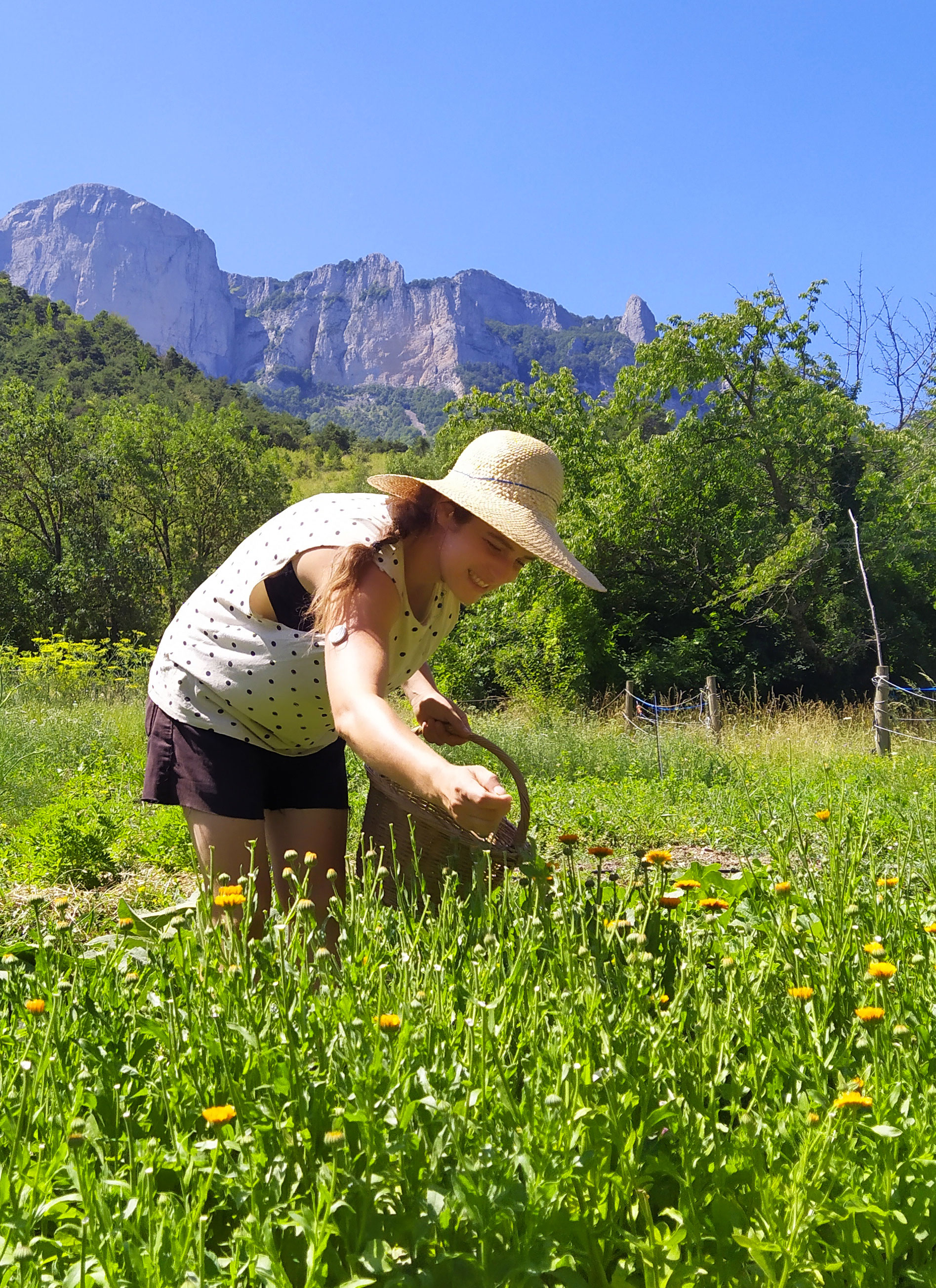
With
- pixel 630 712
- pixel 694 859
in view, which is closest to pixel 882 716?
pixel 630 712

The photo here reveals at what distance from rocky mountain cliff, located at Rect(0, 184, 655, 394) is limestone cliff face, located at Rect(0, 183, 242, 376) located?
0.76 feet

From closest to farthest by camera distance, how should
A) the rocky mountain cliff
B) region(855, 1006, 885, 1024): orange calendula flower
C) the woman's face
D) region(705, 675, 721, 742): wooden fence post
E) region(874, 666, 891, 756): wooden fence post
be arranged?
region(855, 1006, 885, 1024): orange calendula flower
the woman's face
region(874, 666, 891, 756): wooden fence post
region(705, 675, 721, 742): wooden fence post
the rocky mountain cliff

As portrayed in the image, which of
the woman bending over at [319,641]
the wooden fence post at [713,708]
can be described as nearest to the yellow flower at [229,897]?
the woman bending over at [319,641]

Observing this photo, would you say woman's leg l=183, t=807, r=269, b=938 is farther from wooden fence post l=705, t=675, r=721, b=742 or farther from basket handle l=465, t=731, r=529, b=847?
wooden fence post l=705, t=675, r=721, b=742

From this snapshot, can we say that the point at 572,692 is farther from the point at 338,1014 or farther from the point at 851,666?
the point at 338,1014

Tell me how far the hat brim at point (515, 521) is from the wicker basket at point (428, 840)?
473mm

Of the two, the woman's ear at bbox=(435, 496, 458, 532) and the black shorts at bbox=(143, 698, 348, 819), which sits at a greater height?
the woman's ear at bbox=(435, 496, 458, 532)

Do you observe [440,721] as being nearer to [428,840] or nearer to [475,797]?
[428,840]

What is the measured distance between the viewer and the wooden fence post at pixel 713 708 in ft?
38.0

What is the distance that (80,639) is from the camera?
76.6 ft

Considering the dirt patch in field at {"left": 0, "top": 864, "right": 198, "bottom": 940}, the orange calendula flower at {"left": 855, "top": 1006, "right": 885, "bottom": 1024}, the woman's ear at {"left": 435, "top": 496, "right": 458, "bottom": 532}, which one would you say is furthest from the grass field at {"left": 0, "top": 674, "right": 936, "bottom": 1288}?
the dirt patch in field at {"left": 0, "top": 864, "right": 198, "bottom": 940}

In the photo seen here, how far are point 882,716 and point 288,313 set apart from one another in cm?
18486

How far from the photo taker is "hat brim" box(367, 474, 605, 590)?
1.76m

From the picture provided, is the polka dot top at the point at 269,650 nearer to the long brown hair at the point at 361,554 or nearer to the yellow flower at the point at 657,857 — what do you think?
the long brown hair at the point at 361,554
